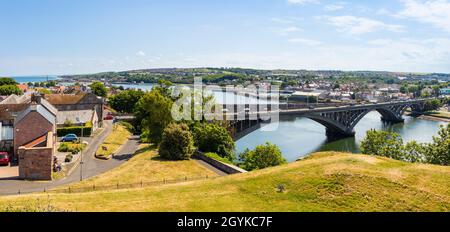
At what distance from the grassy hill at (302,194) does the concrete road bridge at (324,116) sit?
39.9 m

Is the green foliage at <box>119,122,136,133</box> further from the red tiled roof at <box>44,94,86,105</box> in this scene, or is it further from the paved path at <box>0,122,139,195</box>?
the paved path at <box>0,122,139,195</box>

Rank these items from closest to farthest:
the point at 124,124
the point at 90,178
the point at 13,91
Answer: the point at 90,178 < the point at 124,124 < the point at 13,91

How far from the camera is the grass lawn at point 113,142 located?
46125 mm

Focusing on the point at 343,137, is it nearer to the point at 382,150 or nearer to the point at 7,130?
the point at 382,150

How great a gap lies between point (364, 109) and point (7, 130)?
291 feet

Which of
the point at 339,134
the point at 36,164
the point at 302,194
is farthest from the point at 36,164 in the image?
the point at 339,134

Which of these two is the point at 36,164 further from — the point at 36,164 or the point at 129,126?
the point at 129,126

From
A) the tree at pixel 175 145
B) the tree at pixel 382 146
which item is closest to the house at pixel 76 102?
the tree at pixel 175 145

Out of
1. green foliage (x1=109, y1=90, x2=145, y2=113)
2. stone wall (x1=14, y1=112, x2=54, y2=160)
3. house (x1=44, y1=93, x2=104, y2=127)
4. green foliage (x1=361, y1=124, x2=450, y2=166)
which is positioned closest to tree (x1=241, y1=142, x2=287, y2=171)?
green foliage (x1=361, y1=124, x2=450, y2=166)

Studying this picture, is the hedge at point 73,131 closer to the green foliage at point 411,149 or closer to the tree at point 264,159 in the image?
the tree at point 264,159

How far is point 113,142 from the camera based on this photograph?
5609 cm

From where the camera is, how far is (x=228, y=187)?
83.4 feet
